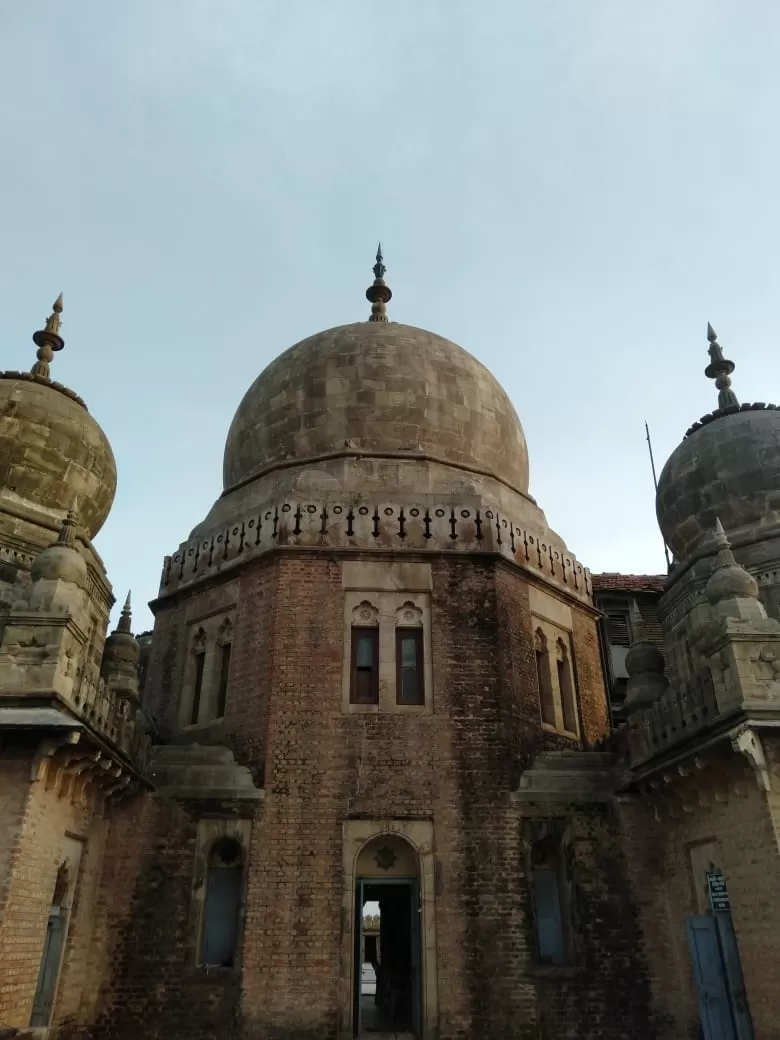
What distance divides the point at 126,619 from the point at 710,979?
1081 cm

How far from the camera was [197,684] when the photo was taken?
14875 millimetres

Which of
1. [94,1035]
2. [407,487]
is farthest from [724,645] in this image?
[94,1035]

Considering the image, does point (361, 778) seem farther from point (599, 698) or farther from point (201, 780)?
point (599, 698)

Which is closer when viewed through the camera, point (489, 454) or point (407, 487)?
point (407, 487)

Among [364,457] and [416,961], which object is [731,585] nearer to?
[416,961]

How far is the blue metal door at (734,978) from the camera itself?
1002 centimetres

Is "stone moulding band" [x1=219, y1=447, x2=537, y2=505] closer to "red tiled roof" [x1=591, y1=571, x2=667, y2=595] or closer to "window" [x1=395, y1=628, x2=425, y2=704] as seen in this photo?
"window" [x1=395, y1=628, x2=425, y2=704]

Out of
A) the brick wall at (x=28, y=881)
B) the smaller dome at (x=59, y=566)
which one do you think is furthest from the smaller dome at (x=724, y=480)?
the brick wall at (x=28, y=881)

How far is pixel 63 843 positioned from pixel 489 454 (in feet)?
34.7

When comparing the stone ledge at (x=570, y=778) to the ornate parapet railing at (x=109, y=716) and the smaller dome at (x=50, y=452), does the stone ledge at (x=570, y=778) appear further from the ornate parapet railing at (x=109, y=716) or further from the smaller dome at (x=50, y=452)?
the smaller dome at (x=50, y=452)

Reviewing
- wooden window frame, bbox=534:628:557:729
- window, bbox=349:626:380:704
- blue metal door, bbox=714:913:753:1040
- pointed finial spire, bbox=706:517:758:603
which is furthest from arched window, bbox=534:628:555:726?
blue metal door, bbox=714:913:753:1040

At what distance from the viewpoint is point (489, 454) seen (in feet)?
56.4

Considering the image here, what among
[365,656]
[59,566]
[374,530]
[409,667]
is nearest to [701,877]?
[409,667]

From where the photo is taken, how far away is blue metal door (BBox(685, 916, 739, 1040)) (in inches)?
403
